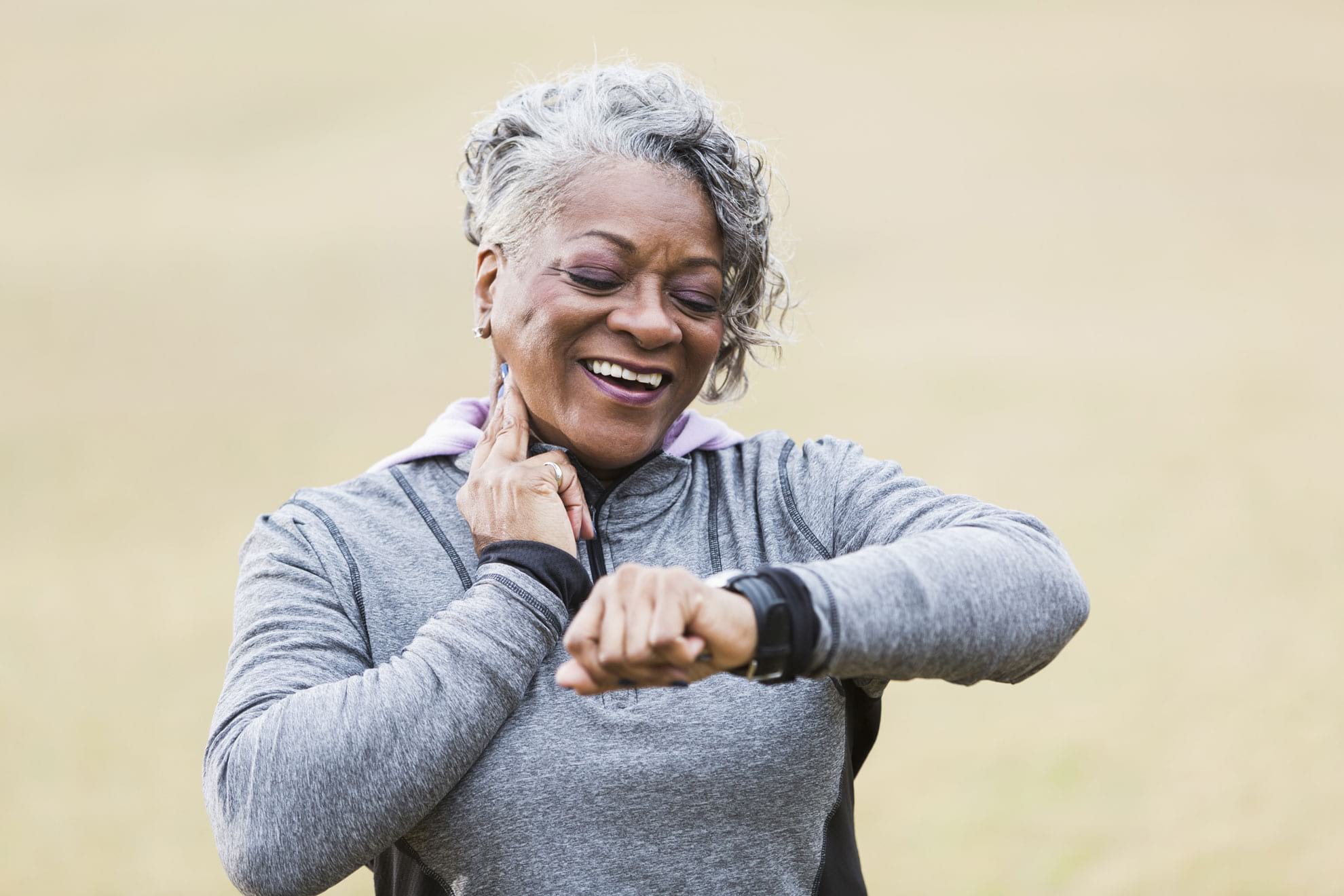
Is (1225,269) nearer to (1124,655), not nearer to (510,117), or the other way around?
(1124,655)

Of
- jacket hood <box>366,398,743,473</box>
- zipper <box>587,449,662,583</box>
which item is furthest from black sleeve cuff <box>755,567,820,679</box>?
jacket hood <box>366,398,743,473</box>

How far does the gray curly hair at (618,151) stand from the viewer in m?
1.79

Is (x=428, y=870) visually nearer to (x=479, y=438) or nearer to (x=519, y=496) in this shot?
(x=519, y=496)

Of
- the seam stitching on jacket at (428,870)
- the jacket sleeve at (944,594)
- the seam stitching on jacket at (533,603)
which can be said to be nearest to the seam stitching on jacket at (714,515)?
the jacket sleeve at (944,594)

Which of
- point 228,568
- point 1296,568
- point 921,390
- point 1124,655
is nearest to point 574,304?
point 1124,655

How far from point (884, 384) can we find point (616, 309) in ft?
26.5

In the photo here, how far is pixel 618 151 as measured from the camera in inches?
70.0

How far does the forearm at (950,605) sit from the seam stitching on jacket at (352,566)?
0.58m

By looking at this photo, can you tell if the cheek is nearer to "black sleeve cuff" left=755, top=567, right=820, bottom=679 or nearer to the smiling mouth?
the smiling mouth

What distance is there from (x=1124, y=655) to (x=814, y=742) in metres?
5.47

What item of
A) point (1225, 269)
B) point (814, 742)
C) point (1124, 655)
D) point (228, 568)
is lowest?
point (228, 568)

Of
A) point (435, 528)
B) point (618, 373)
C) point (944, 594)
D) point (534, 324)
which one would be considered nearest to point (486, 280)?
point (534, 324)

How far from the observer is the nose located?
1.73 meters

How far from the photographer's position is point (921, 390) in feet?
31.3
